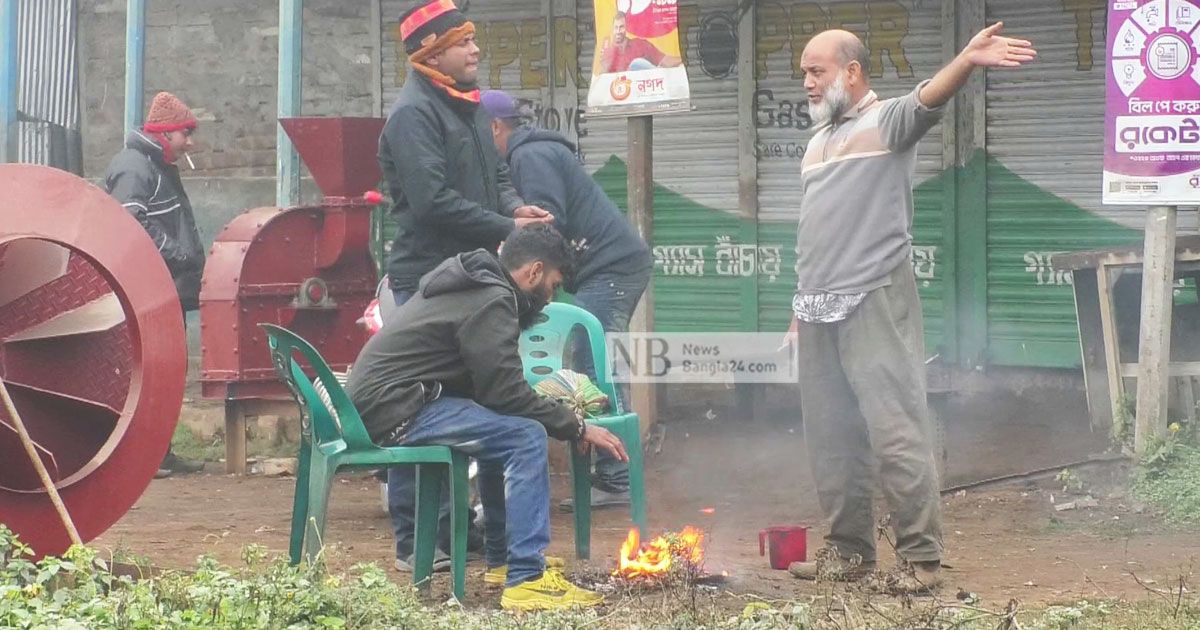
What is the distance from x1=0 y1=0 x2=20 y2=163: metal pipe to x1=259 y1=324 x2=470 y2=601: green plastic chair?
588cm

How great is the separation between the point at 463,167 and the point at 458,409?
4.79 feet

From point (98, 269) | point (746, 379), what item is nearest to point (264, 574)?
point (98, 269)

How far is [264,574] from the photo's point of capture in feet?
16.6

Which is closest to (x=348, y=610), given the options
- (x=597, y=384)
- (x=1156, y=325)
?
(x=597, y=384)

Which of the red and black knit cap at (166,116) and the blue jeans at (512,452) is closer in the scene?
the blue jeans at (512,452)

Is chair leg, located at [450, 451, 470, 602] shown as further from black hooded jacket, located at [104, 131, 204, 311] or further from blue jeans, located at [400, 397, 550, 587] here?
black hooded jacket, located at [104, 131, 204, 311]

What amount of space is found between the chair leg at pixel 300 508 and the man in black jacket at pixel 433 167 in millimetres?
600

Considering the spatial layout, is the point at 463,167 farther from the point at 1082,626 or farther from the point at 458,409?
the point at 1082,626

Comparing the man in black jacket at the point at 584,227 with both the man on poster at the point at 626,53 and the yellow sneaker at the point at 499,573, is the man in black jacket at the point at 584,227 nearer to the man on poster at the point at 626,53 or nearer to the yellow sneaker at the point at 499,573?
the man on poster at the point at 626,53

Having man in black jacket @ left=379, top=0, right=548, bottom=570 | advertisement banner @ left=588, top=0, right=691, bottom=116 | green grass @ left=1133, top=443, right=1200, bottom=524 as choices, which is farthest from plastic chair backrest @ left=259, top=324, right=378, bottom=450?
green grass @ left=1133, top=443, right=1200, bottom=524

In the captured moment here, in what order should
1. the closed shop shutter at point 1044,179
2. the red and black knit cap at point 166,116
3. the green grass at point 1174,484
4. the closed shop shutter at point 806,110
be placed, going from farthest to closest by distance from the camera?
the closed shop shutter at point 806,110 → the closed shop shutter at point 1044,179 → the red and black knit cap at point 166,116 → the green grass at point 1174,484

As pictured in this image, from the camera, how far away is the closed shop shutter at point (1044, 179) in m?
10.2

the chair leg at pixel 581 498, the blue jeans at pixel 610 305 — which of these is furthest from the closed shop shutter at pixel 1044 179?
the chair leg at pixel 581 498

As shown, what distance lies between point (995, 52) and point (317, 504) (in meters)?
2.70
